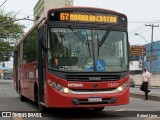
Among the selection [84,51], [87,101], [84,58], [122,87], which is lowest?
[87,101]

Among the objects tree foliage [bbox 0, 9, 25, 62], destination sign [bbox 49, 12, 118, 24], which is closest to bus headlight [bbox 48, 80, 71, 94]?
destination sign [bbox 49, 12, 118, 24]

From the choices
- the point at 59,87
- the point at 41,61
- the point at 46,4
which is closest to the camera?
the point at 59,87

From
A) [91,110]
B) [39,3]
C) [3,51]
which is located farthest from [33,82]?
[39,3]

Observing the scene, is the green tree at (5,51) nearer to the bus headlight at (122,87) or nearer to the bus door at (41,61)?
the bus door at (41,61)

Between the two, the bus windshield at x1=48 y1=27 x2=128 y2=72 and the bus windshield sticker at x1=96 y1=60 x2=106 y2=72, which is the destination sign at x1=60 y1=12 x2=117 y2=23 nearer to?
the bus windshield at x1=48 y1=27 x2=128 y2=72

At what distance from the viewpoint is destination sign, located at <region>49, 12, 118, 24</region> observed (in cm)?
1292

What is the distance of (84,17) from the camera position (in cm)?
1312

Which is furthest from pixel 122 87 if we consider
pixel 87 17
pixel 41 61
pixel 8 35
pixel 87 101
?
pixel 8 35

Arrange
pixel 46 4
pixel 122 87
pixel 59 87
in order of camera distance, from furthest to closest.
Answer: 1. pixel 46 4
2. pixel 122 87
3. pixel 59 87

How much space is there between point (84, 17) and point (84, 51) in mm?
1128

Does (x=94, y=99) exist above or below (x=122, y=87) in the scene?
below

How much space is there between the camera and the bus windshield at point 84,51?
12.6m

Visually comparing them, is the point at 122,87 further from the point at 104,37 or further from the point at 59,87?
the point at 59,87

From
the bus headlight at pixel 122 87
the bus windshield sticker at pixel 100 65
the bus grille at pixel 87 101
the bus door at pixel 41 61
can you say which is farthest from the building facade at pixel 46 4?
the bus grille at pixel 87 101
